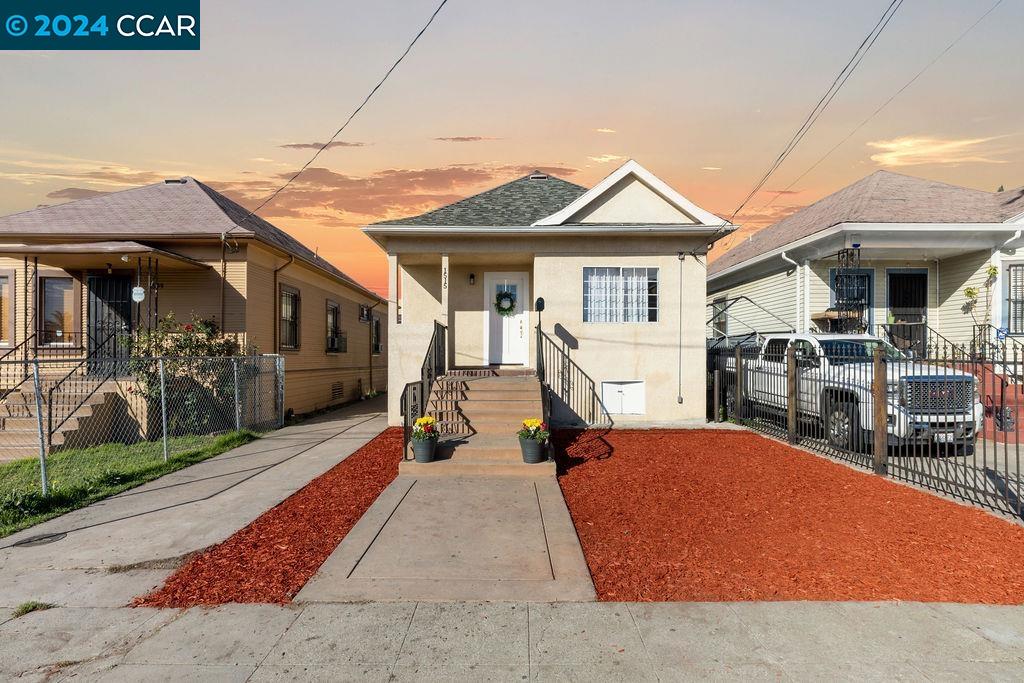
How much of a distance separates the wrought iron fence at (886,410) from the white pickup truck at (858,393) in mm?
19

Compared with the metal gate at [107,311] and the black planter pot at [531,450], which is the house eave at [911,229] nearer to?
the black planter pot at [531,450]

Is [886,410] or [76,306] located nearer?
[886,410]

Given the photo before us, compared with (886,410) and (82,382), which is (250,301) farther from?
(886,410)

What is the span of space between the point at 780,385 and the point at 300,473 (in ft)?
29.8

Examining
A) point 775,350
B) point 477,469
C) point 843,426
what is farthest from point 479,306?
point 843,426

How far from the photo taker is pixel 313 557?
5.23 metres

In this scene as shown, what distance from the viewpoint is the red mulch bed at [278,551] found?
14.8 ft

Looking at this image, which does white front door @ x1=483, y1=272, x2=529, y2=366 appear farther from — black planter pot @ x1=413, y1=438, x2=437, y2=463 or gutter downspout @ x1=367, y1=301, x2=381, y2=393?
gutter downspout @ x1=367, y1=301, x2=381, y2=393

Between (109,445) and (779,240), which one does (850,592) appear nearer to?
(109,445)

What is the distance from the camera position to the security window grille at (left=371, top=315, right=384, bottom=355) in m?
26.0

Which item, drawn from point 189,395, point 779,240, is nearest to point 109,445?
point 189,395

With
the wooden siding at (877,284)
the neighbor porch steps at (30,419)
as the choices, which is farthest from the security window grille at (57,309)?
the wooden siding at (877,284)

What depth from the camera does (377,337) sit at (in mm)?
26812

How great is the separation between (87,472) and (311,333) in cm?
916
